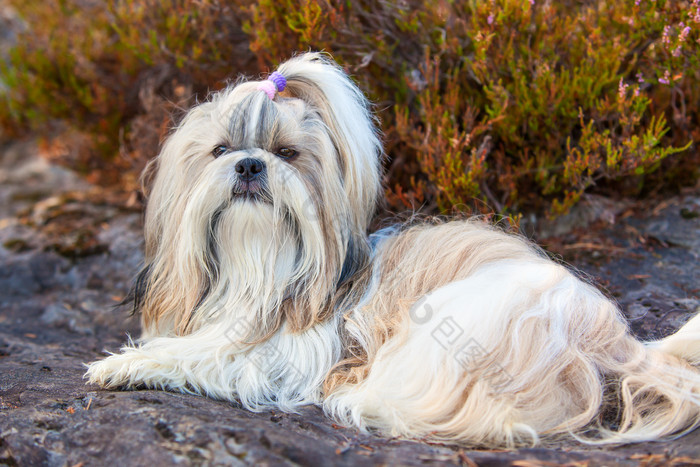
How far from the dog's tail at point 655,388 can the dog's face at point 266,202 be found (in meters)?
1.19

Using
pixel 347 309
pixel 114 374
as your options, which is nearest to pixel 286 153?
pixel 347 309

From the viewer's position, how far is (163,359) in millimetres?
2572

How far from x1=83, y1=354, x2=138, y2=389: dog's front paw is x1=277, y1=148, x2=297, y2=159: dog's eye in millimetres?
1079

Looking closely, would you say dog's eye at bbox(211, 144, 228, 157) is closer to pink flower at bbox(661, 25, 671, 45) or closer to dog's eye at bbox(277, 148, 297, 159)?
dog's eye at bbox(277, 148, 297, 159)

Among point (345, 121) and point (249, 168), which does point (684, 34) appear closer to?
point (345, 121)

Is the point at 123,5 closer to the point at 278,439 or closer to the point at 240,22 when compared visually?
the point at 240,22

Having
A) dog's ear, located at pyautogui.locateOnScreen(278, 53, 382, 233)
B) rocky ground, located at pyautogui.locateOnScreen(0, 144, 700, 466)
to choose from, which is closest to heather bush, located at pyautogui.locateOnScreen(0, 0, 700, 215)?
rocky ground, located at pyautogui.locateOnScreen(0, 144, 700, 466)

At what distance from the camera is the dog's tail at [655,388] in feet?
7.23

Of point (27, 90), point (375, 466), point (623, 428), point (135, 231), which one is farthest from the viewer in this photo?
point (27, 90)

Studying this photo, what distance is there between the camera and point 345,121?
270 centimetres

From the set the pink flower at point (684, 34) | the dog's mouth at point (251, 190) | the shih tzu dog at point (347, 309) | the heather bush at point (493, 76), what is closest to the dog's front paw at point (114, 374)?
the shih tzu dog at point (347, 309)

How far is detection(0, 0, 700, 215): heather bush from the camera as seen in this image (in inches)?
131

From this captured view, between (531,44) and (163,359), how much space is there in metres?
2.72

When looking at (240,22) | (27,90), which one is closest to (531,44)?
(240,22)
